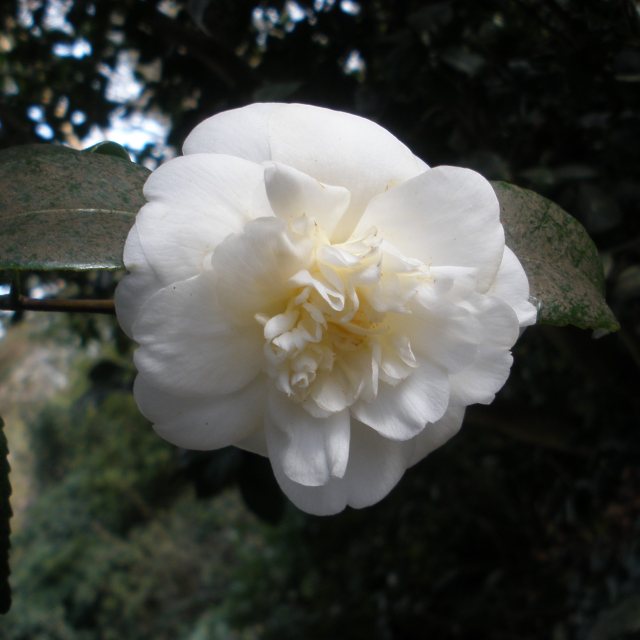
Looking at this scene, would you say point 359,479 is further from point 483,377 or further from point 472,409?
point 472,409

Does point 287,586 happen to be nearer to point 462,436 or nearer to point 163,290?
point 462,436

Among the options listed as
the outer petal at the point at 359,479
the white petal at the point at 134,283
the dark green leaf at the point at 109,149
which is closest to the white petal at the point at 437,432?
the outer petal at the point at 359,479

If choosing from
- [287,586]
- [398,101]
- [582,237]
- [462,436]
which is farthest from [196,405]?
[287,586]

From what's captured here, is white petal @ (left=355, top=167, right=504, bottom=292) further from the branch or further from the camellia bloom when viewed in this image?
the branch

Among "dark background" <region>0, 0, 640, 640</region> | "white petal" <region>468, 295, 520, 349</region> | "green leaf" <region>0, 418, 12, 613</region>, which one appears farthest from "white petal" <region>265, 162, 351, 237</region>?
"dark background" <region>0, 0, 640, 640</region>

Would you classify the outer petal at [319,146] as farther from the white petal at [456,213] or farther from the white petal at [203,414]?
the white petal at [203,414]

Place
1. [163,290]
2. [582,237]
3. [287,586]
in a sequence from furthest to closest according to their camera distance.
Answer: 1. [287,586]
2. [582,237]
3. [163,290]

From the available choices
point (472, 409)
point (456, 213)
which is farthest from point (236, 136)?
point (472, 409)
